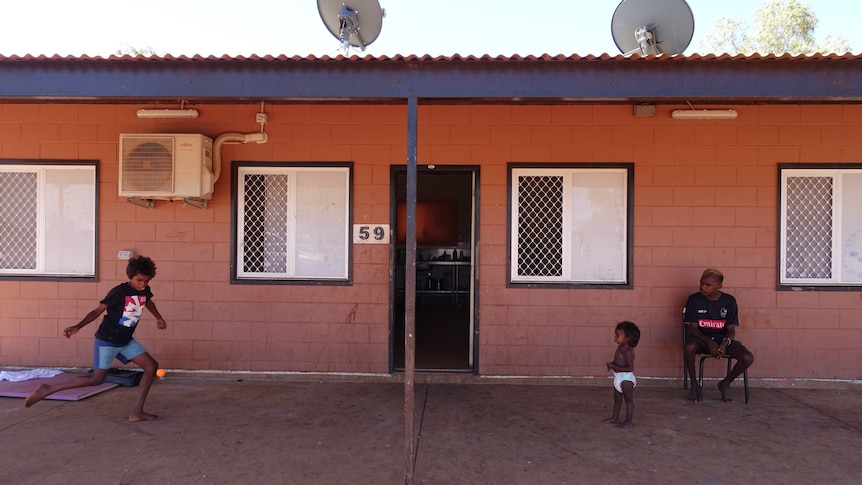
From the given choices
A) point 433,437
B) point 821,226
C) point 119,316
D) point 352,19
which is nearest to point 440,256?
point 352,19

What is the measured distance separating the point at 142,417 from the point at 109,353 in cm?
64

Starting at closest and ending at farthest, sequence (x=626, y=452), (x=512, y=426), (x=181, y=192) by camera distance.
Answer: (x=626, y=452) → (x=512, y=426) → (x=181, y=192)

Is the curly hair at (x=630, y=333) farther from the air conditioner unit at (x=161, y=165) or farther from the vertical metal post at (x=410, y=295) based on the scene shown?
the air conditioner unit at (x=161, y=165)

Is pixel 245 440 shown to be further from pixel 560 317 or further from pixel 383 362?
pixel 560 317

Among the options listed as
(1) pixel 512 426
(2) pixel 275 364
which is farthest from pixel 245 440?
(1) pixel 512 426

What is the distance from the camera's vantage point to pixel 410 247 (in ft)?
12.4

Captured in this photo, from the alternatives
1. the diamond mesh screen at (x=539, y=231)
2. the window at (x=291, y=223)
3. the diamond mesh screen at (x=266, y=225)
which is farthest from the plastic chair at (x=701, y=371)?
the diamond mesh screen at (x=266, y=225)

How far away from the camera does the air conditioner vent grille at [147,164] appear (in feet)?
18.6

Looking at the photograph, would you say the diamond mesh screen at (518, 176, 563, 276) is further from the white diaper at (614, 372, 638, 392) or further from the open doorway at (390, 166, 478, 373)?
the open doorway at (390, 166, 478, 373)

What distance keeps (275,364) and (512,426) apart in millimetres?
2750

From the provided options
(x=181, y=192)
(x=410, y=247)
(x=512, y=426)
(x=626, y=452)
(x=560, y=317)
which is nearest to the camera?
(x=410, y=247)

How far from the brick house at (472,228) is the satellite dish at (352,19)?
78 cm

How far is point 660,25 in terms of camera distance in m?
6.20

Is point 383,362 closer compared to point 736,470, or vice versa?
point 736,470
